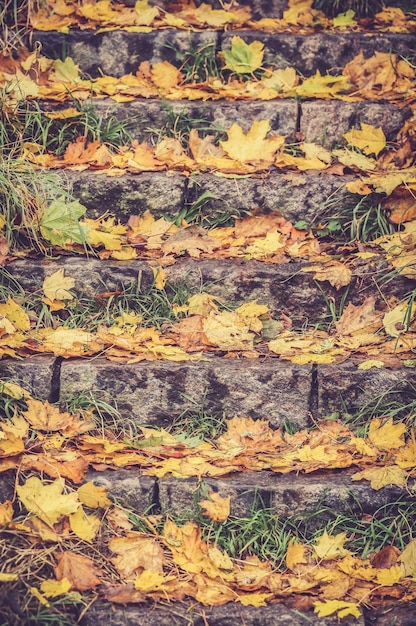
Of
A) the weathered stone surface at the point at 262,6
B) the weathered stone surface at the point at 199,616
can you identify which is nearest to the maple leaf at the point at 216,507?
the weathered stone surface at the point at 199,616

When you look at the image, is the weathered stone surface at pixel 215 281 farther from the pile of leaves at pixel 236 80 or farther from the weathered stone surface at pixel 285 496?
the pile of leaves at pixel 236 80

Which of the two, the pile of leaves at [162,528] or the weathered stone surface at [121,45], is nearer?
the pile of leaves at [162,528]

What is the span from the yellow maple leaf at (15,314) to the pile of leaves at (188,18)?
1563 millimetres

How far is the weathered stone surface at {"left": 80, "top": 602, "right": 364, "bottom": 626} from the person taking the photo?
76.2 inches

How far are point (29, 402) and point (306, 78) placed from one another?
2153mm

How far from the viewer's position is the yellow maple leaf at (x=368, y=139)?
10.2 feet

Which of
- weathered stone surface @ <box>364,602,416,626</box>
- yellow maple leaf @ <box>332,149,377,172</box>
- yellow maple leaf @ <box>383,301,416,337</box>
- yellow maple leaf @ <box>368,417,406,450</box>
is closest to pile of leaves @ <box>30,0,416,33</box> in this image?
yellow maple leaf @ <box>332,149,377,172</box>

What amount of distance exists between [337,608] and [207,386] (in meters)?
0.87

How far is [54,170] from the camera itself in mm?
2992

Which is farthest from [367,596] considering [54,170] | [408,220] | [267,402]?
[54,170]

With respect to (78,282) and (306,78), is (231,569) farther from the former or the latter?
(306,78)

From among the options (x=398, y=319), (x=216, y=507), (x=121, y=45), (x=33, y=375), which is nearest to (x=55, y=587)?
(x=216, y=507)

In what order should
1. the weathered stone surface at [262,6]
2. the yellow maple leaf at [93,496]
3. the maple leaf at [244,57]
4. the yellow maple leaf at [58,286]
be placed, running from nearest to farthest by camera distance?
1. the yellow maple leaf at [93,496]
2. the yellow maple leaf at [58,286]
3. the maple leaf at [244,57]
4. the weathered stone surface at [262,6]

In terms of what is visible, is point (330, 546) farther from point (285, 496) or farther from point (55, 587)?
point (55, 587)
